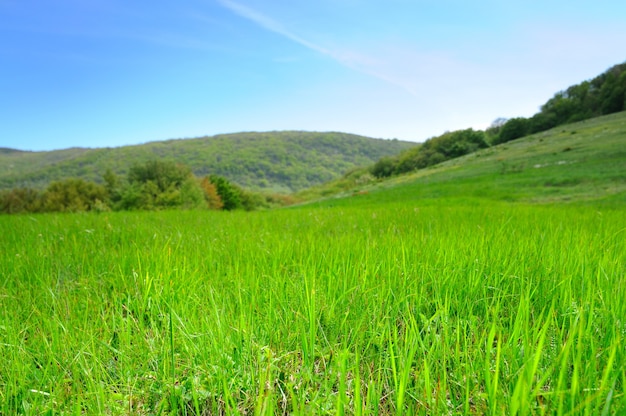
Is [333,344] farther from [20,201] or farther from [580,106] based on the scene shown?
[580,106]

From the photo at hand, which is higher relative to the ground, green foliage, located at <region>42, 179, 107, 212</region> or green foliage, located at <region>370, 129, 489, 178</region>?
green foliage, located at <region>370, 129, 489, 178</region>

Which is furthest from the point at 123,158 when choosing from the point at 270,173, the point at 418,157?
the point at 418,157

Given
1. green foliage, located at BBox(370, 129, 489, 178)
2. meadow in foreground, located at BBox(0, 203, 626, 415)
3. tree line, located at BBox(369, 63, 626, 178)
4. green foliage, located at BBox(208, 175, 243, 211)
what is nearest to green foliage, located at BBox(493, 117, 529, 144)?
tree line, located at BBox(369, 63, 626, 178)

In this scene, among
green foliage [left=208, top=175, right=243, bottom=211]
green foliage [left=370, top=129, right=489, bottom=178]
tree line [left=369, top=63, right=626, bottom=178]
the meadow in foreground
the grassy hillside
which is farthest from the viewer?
green foliage [left=370, top=129, right=489, bottom=178]

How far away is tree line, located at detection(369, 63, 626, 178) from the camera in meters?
49.3

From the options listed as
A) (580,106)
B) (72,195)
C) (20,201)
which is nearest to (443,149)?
(580,106)

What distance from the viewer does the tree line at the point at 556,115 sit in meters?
49.3

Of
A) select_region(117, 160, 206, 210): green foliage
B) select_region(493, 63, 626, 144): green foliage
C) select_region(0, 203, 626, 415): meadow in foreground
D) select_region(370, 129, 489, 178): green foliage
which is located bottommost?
select_region(0, 203, 626, 415): meadow in foreground

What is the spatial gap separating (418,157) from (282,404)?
7360cm

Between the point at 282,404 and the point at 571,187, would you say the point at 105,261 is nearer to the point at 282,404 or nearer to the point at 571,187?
the point at 282,404

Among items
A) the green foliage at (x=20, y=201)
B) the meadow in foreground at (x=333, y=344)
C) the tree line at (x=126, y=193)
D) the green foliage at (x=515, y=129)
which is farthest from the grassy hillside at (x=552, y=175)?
the green foliage at (x=20, y=201)

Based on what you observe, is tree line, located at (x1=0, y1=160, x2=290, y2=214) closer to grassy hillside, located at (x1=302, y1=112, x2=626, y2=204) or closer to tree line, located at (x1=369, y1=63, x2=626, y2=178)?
grassy hillside, located at (x1=302, y1=112, x2=626, y2=204)

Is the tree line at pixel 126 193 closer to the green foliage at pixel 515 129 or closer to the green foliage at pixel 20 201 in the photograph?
the green foliage at pixel 20 201

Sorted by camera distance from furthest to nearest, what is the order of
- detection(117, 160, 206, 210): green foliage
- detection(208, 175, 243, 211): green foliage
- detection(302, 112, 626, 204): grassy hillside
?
detection(208, 175, 243, 211): green foliage → detection(117, 160, 206, 210): green foliage → detection(302, 112, 626, 204): grassy hillside
